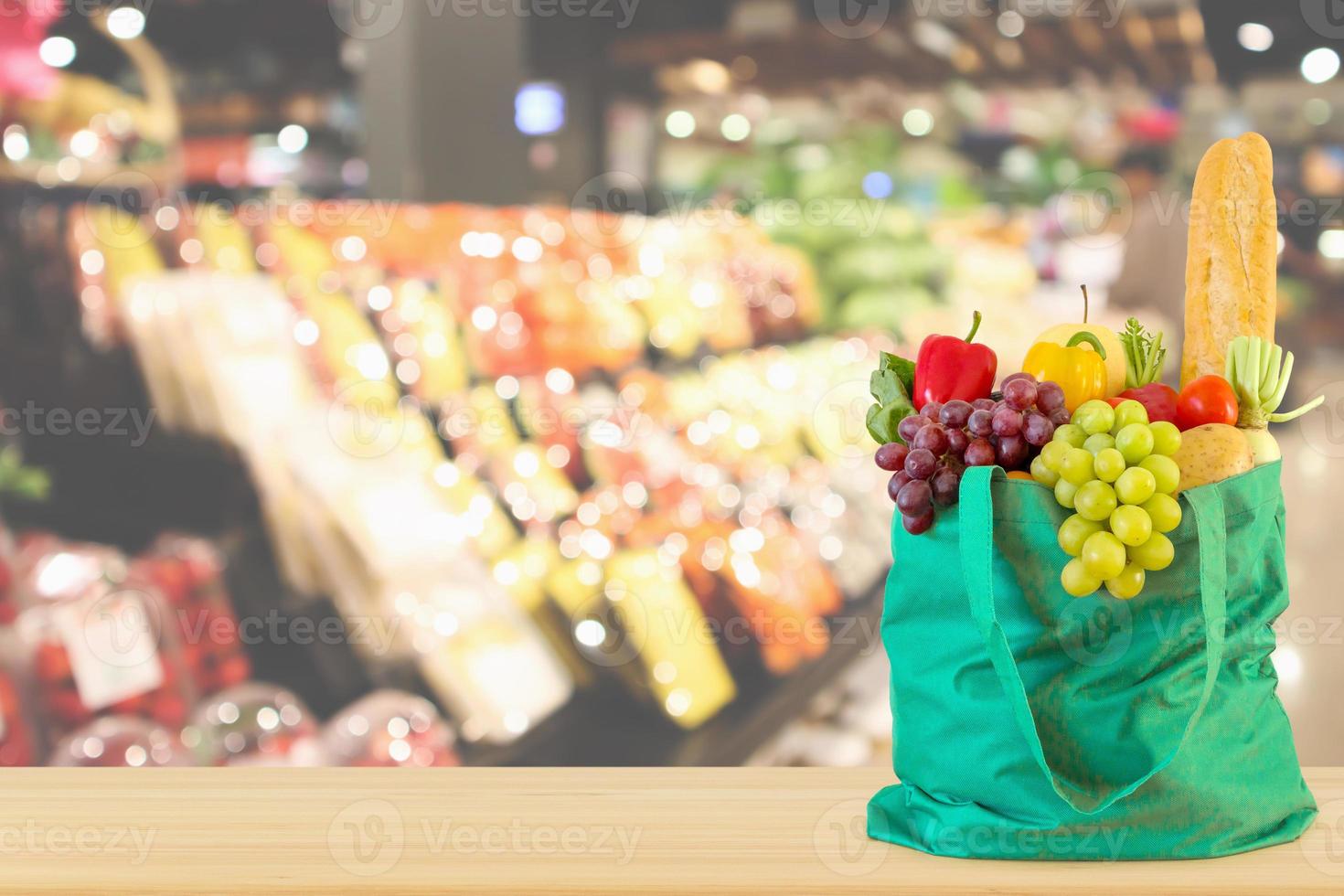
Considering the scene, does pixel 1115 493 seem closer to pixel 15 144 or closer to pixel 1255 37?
pixel 15 144

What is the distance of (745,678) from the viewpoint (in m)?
2.77

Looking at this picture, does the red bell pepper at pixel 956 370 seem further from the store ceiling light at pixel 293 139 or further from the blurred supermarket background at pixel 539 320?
the store ceiling light at pixel 293 139

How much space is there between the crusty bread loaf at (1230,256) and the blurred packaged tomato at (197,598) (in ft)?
6.77

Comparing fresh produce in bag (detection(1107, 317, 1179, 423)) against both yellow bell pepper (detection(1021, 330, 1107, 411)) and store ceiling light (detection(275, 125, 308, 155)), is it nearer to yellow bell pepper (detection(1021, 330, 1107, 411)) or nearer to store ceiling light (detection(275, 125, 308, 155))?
yellow bell pepper (detection(1021, 330, 1107, 411))

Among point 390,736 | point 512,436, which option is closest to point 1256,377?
point 512,436

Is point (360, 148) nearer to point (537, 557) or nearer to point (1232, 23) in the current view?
point (537, 557)

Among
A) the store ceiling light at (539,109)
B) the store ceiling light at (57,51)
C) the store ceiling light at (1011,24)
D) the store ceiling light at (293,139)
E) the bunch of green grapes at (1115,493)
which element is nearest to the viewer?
the bunch of green grapes at (1115,493)

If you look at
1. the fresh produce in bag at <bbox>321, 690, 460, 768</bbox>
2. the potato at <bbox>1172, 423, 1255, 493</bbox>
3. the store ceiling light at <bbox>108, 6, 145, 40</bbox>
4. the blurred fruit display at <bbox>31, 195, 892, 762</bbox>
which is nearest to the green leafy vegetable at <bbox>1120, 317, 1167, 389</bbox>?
the potato at <bbox>1172, 423, 1255, 493</bbox>

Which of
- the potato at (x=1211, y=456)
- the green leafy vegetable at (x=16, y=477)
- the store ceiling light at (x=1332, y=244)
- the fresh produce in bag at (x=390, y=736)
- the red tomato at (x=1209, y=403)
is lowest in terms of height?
the fresh produce in bag at (x=390, y=736)

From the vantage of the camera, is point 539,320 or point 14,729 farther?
point 539,320

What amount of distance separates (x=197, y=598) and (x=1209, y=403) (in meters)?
2.14

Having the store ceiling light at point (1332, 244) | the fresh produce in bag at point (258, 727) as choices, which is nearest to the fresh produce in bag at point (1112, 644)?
the fresh produce in bag at point (258, 727)

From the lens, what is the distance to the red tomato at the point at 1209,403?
995 millimetres

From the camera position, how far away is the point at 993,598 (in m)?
0.96
